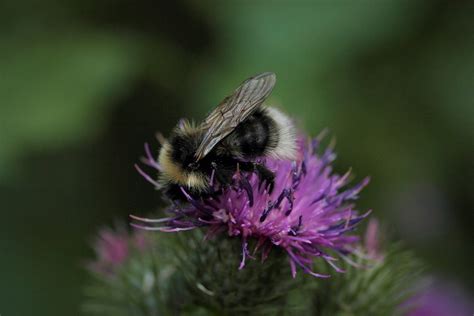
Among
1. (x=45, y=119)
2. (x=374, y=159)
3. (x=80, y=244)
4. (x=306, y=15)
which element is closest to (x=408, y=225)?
(x=374, y=159)

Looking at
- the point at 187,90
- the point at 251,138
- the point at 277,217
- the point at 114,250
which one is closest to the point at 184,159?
the point at 251,138

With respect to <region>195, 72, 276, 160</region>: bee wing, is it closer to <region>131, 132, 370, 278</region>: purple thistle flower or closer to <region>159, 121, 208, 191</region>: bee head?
<region>159, 121, 208, 191</region>: bee head

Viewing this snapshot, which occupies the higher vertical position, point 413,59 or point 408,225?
point 413,59

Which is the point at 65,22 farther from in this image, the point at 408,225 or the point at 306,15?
→ the point at 408,225

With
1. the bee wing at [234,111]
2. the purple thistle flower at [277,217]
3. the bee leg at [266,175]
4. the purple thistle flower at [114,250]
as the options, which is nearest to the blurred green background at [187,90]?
the purple thistle flower at [114,250]

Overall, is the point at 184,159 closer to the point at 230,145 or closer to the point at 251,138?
the point at 230,145

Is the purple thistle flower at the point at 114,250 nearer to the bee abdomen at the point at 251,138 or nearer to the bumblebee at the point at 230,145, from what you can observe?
the bumblebee at the point at 230,145
